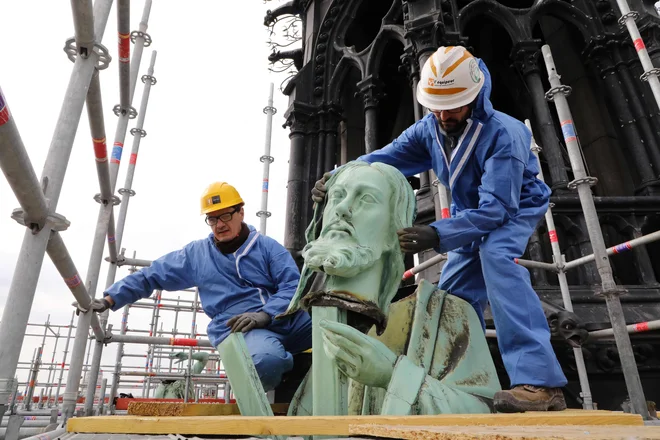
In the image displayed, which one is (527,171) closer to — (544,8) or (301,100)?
(544,8)

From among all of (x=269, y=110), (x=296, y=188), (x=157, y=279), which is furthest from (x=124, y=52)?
(x=269, y=110)

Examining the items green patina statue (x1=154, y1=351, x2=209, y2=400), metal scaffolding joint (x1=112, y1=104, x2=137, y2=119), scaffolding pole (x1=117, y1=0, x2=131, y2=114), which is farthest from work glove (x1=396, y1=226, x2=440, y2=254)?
green patina statue (x1=154, y1=351, x2=209, y2=400)

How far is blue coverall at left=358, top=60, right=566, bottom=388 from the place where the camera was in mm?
1812

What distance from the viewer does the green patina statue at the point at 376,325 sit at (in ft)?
4.50

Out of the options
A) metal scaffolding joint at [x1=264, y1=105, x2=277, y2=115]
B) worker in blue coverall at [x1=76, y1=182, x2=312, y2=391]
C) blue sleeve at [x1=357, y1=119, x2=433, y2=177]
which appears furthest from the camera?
metal scaffolding joint at [x1=264, y1=105, x2=277, y2=115]

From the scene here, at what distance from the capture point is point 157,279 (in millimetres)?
2797

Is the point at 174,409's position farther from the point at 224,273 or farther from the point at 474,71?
the point at 474,71

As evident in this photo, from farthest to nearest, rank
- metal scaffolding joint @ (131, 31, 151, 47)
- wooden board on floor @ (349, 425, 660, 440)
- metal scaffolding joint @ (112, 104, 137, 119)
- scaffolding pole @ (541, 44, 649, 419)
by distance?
metal scaffolding joint @ (131, 31, 151, 47) < metal scaffolding joint @ (112, 104, 137, 119) < scaffolding pole @ (541, 44, 649, 419) < wooden board on floor @ (349, 425, 660, 440)

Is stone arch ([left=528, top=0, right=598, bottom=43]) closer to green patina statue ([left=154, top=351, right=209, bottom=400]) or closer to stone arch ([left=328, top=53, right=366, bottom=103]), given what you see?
stone arch ([left=328, top=53, right=366, bottom=103])

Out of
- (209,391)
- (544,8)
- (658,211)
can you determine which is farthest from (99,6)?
(209,391)

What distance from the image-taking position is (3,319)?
4.67 feet

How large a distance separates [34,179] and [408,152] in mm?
1630

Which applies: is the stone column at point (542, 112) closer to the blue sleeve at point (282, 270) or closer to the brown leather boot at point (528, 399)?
the blue sleeve at point (282, 270)

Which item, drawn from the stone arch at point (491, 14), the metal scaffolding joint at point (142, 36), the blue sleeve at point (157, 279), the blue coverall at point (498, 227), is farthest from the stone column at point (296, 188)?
the blue coverall at point (498, 227)
